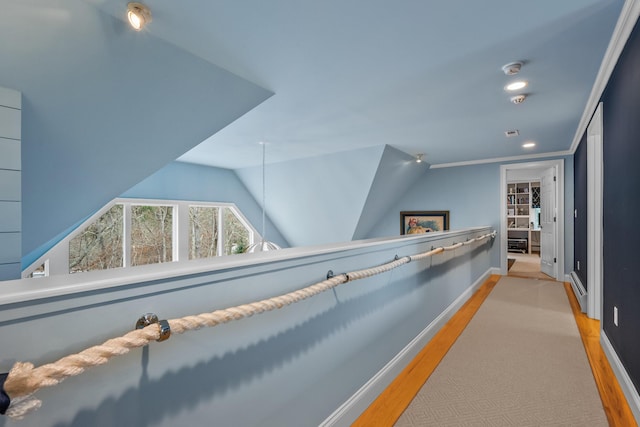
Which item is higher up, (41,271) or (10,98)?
(10,98)

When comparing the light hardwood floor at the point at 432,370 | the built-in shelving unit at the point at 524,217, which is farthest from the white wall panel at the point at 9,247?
the built-in shelving unit at the point at 524,217

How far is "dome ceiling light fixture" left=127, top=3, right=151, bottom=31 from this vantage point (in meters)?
1.61

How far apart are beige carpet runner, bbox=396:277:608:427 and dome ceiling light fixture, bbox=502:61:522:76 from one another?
7.10 ft

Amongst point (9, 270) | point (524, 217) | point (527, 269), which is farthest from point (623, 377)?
point (524, 217)

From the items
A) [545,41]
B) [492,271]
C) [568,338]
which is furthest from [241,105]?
[492,271]

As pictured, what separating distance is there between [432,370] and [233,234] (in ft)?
16.8

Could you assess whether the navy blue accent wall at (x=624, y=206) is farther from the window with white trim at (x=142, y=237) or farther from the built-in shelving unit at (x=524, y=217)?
the built-in shelving unit at (x=524, y=217)

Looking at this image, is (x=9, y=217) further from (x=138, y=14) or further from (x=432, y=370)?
(x=432, y=370)

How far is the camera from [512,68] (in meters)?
2.29

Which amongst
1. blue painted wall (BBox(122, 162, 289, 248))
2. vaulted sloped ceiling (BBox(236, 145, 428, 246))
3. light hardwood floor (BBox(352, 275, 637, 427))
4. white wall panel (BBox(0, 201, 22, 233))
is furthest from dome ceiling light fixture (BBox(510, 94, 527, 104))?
blue painted wall (BBox(122, 162, 289, 248))

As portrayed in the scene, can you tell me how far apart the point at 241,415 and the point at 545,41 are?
2.63 m

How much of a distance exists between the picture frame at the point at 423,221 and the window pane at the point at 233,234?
3368 millimetres

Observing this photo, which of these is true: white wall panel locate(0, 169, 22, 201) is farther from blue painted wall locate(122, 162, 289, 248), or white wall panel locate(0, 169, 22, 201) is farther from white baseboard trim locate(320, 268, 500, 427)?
blue painted wall locate(122, 162, 289, 248)

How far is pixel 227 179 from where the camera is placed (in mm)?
6270
